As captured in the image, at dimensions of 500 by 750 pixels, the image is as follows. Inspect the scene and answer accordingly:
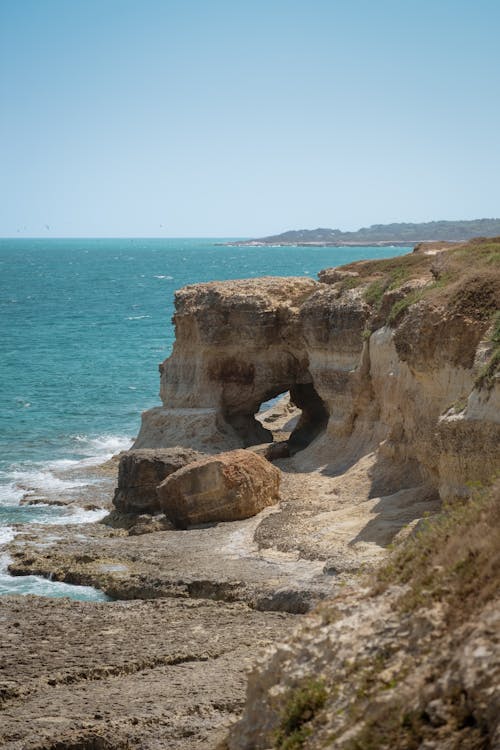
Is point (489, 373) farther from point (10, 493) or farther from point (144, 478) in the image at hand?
point (10, 493)

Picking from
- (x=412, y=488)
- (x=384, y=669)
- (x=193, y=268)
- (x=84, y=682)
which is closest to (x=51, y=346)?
(x=412, y=488)

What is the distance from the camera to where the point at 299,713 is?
9.77 m

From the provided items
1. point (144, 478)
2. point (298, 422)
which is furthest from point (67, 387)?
point (144, 478)

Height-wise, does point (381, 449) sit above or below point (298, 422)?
above

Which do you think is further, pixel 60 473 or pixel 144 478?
pixel 60 473

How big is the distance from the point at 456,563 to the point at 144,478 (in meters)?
19.4

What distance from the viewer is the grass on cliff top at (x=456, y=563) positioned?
944 cm

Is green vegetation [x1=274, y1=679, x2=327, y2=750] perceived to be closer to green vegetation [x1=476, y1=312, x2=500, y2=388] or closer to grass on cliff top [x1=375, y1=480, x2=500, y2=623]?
grass on cliff top [x1=375, y1=480, x2=500, y2=623]

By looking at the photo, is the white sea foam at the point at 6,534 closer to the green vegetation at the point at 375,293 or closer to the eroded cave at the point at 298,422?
the eroded cave at the point at 298,422

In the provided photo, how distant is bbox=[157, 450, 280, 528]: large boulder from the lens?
26125 mm

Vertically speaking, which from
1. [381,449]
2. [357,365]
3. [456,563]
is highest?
[456,563]

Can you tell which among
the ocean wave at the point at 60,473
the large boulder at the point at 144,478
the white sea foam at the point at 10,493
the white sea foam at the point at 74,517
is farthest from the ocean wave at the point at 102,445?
the large boulder at the point at 144,478

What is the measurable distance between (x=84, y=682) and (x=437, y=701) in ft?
31.1

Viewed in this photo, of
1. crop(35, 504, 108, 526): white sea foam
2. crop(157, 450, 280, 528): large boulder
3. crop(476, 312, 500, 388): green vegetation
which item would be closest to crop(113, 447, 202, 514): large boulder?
crop(35, 504, 108, 526): white sea foam
